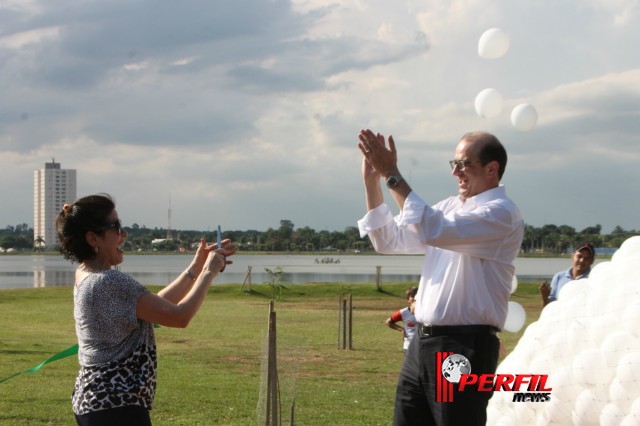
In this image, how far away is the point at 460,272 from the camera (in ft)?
14.3

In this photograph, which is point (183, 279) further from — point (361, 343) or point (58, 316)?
point (58, 316)

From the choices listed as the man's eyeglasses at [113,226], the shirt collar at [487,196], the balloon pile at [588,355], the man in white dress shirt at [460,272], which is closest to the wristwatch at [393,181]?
the man in white dress shirt at [460,272]

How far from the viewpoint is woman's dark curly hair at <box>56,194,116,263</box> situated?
425cm

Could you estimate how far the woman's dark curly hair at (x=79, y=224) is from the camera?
13.9 feet

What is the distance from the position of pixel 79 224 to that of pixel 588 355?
3.50 m

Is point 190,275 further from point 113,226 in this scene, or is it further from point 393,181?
point 393,181

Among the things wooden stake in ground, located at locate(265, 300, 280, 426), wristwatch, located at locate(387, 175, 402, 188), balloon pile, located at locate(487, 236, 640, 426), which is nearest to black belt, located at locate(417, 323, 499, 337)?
wristwatch, located at locate(387, 175, 402, 188)

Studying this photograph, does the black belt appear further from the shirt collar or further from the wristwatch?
the wristwatch

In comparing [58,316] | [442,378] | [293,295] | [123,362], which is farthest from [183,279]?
[293,295]

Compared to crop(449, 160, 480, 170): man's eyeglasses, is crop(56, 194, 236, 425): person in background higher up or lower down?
lower down

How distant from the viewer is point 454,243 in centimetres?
427

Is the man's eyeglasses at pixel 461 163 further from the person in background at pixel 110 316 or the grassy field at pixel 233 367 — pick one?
the grassy field at pixel 233 367

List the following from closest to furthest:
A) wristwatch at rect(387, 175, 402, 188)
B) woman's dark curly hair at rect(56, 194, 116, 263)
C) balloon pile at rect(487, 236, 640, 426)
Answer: woman's dark curly hair at rect(56, 194, 116, 263) < wristwatch at rect(387, 175, 402, 188) < balloon pile at rect(487, 236, 640, 426)

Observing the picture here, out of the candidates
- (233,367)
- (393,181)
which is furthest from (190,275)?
(233,367)
